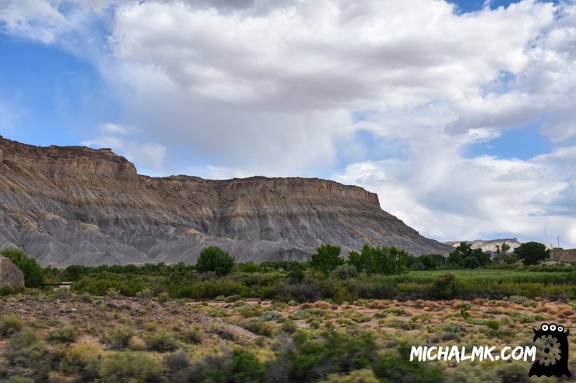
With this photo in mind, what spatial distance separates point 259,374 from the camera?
8.79m

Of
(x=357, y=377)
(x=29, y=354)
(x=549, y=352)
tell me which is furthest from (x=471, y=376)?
(x=29, y=354)

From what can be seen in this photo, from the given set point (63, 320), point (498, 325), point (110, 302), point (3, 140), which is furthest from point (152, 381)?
point (3, 140)

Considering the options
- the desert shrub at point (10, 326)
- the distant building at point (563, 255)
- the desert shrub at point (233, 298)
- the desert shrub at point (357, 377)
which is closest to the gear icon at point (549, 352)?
the desert shrub at point (357, 377)

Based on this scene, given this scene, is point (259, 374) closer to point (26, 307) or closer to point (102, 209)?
point (26, 307)

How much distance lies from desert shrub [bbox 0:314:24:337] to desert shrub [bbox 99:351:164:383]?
612cm

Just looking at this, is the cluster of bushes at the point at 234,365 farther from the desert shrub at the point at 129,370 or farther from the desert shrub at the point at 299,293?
→ the desert shrub at the point at 299,293

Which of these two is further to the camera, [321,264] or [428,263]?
[428,263]

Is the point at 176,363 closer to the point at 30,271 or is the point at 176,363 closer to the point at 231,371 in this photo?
the point at 231,371

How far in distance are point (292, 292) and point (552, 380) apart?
1108 inches

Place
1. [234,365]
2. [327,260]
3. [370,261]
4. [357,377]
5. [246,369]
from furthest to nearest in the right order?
[327,260] < [370,261] < [234,365] < [246,369] < [357,377]

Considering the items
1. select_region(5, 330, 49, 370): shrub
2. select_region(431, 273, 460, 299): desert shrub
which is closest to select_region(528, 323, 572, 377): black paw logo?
select_region(5, 330, 49, 370): shrub

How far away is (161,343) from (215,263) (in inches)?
2006

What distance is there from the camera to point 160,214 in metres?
127

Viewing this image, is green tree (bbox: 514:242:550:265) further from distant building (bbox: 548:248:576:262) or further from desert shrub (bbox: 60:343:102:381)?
desert shrub (bbox: 60:343:102:381)
